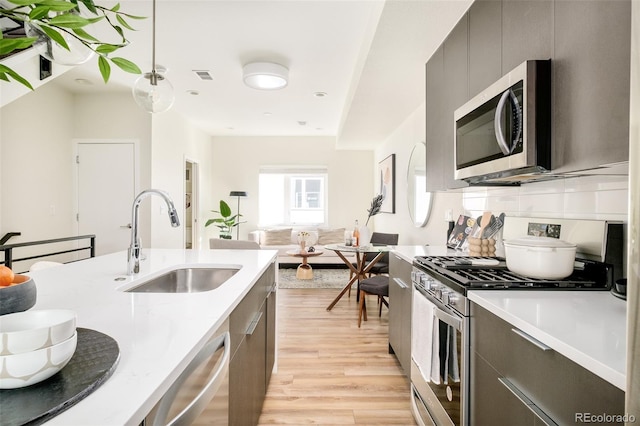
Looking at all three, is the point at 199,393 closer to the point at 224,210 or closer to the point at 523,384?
the point at 523,384

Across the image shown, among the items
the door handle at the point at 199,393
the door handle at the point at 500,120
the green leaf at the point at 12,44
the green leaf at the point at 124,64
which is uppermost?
the door handle at the point at 500,120

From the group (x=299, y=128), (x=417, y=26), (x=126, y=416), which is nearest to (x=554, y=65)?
(x=417, y=26)

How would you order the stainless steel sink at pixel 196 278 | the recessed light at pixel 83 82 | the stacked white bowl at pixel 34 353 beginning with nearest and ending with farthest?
the stacked white bowl at pixel 34 353, the stainless steel sink at pixel 196 278, the recessed light at pixel 83 82

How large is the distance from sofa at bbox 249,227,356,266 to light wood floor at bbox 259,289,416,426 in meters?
2.63

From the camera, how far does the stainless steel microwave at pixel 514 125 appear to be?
130 centimetres

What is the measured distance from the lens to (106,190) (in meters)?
4.57

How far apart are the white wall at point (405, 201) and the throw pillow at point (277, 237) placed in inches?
71.2

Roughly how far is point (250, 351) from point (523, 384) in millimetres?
1049

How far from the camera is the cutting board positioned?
507 mm

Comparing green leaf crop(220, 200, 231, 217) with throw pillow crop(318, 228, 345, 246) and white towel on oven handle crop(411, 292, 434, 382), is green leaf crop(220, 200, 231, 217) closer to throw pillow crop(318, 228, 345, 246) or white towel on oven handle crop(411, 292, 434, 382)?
throw pillow crop(318, 228, 345, 246)

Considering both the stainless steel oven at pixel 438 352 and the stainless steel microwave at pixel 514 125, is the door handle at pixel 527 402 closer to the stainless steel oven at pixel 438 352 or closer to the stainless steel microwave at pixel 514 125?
the stainless steel oven at pixel 438 352

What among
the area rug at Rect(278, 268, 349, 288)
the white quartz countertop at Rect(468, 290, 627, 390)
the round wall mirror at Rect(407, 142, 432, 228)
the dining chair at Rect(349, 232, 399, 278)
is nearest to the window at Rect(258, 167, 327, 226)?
the area rug at Rect(278, 268, 349, 288)

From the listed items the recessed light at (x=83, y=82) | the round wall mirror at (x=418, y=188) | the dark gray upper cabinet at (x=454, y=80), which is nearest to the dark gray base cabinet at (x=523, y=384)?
the dark gray upper cabinet at (x=454, y=80)

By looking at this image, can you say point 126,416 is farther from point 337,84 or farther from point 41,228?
point 41,228
